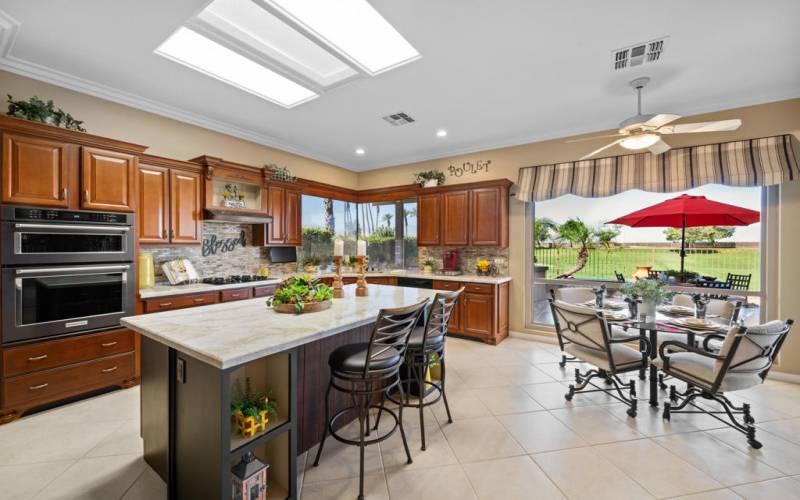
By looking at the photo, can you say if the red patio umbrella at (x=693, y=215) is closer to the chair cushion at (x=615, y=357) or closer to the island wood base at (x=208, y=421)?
the chair cushion at (x=615, y=357)

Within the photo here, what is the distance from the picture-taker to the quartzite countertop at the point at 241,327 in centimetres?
146

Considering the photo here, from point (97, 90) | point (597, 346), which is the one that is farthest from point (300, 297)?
point (97, 90)

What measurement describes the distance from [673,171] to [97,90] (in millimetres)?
6382

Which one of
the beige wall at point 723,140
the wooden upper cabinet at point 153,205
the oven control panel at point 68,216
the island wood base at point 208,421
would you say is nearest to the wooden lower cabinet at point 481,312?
the beige wall at point 723,140

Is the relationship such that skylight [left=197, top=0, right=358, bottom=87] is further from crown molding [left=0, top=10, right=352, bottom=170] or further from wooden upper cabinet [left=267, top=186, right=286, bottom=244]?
wooden upper cabinet [left=267, top=186, right=286, bottom=244]

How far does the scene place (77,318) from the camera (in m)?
2.82

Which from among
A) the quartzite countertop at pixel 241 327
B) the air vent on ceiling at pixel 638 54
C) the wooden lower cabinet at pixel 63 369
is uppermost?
the air vent on ceiling at pixel 638 54

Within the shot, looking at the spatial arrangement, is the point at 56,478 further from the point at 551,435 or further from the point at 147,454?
the point at 551,435

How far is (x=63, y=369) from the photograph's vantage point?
9.01 feet

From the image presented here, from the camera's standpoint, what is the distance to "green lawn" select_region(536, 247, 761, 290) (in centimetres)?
373

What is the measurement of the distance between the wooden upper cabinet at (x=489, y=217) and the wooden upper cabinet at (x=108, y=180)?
4.22 meters

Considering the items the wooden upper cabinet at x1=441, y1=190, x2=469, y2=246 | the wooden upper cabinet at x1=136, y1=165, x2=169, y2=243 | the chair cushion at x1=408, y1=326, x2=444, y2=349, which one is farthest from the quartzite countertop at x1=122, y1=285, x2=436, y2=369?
the wooden upper cabinet at x1=441, y1=190, x2=469, y2=246

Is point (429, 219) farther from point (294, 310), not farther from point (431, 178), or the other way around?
point (294, 310)

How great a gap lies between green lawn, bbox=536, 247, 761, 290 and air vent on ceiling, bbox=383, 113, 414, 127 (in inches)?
107
